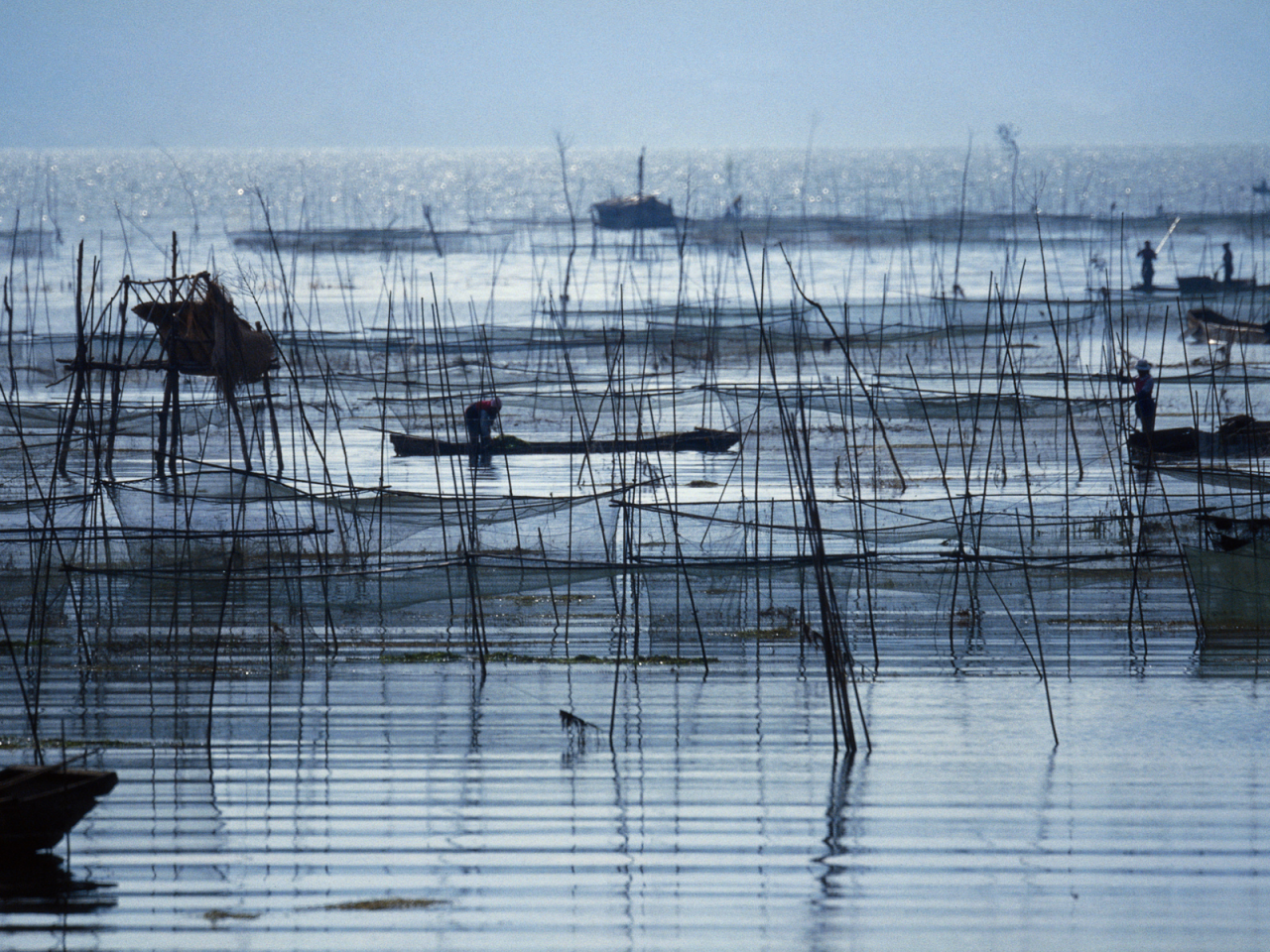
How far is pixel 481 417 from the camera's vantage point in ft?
26.0

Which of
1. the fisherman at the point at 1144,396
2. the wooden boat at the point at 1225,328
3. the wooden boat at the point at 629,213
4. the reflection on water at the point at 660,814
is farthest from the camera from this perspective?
the wooden boat at the point at 629,213

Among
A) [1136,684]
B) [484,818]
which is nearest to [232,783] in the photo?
[484,818]

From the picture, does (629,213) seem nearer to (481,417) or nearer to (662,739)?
(481,417)

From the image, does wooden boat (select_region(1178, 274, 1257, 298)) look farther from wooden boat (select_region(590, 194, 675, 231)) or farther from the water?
wooden boat (select_region(590, 194, 675, 231))

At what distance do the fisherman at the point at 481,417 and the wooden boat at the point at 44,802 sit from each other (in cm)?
465

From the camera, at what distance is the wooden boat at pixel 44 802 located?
296 centimetres

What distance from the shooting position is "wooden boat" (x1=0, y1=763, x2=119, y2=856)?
2961mm

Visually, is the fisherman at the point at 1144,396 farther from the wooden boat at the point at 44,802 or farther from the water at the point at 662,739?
the wooden boat at the point at 44,802

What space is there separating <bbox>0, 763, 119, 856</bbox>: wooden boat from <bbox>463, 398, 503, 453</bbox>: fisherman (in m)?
4.65

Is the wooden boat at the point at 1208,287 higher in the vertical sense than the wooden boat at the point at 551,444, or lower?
higher

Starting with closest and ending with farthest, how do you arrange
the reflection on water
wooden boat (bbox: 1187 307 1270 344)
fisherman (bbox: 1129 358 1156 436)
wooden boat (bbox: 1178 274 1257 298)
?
1. the reflection on water
2. fisherman (bbox: 1129 358 1156 436)
3. wooden boat (bbox: 1187 307 1270 344)
4. wooden boat (bbox: 1178 274 1257 298)

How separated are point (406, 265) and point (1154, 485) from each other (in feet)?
72.4

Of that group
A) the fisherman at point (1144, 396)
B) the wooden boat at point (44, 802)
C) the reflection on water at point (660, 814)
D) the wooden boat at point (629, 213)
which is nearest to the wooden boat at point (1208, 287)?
the fisherman at point (1144, 396)

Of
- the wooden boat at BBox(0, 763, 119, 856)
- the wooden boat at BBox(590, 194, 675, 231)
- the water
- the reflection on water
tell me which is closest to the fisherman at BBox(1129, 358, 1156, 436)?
the water
